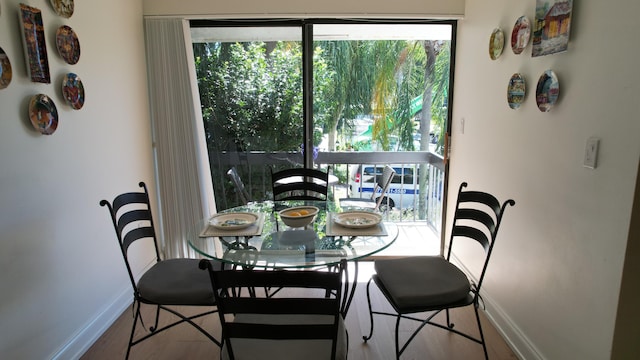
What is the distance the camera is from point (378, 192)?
392 cm

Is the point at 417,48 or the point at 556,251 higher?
the point at 417,48

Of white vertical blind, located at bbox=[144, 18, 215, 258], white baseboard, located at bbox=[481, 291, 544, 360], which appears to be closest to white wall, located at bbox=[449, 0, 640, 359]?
white baseboard, located at bbox=[481, 291, 544, 360]

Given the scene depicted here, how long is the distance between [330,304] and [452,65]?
2.62 metres

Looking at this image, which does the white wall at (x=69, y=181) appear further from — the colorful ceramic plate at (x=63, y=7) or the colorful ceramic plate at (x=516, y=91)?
the colorful ceramic plate at (x=516, y=91)

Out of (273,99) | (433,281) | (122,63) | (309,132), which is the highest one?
(122,63)

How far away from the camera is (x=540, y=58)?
6.55 ft

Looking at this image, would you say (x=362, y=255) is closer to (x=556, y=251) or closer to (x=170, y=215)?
(x=556, y=251)

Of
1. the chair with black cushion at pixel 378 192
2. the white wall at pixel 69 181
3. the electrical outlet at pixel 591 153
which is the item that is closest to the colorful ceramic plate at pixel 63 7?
the white wall at pixel 69 181

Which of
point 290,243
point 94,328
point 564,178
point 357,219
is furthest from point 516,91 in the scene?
point 94,328

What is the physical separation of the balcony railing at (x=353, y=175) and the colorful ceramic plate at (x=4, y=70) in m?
1.80

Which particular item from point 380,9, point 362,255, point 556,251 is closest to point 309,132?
point 380,9

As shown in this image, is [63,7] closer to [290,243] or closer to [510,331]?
[290,243]

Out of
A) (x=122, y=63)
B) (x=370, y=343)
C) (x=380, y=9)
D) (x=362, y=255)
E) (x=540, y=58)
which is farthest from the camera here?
(x=380, y=9)

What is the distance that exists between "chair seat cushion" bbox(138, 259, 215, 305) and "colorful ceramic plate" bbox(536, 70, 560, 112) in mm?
1941
